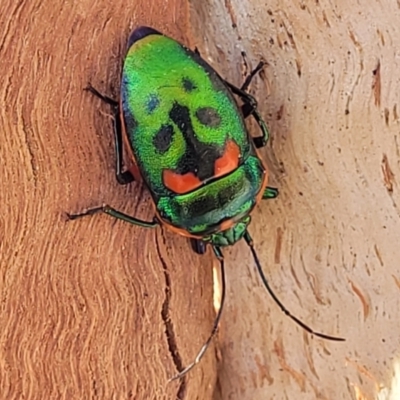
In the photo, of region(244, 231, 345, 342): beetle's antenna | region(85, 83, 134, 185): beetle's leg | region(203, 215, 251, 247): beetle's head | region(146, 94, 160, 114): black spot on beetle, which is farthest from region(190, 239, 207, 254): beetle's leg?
region(146, 94, 160, 114): black spot on beetle

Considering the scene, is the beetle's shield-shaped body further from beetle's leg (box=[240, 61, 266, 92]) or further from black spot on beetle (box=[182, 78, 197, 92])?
beetle's leg (box=[240, 61, 266, 92])

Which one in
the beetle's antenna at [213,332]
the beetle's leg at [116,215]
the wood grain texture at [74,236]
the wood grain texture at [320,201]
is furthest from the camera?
the beetle's antenna at [213,332]

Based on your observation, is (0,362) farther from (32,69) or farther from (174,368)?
(32,69)

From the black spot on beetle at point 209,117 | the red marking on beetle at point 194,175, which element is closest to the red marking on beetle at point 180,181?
the red marking on beetle at point 194,175

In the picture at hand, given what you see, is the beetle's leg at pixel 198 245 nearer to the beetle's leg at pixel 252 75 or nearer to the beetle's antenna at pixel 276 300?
the beetle's antenna at pixel 276 300

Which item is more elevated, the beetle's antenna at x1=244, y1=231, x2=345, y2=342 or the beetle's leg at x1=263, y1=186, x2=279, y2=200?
the beetle's leg at x1=263, y1=186, x2=279, y2=200

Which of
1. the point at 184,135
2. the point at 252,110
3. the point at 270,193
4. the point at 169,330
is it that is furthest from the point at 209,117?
the point at 169,330
